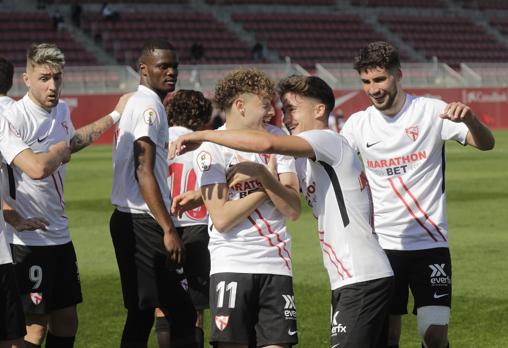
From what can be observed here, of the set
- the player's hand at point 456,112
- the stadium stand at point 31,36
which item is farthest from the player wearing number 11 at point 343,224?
the stadium stand at point 31,36

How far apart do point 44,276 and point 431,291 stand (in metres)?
2.45

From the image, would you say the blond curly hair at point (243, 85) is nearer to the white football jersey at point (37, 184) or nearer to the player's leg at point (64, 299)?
the white football jersey at point (37, 184)

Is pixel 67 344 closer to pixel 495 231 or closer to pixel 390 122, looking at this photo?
pixel 390 122

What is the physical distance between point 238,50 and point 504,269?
34113 mm

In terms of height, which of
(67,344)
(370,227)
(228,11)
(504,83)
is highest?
(228,11)

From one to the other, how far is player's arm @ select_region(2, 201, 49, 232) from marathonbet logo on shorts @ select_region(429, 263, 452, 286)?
7.91 ft

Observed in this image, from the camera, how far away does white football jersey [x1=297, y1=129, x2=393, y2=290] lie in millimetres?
5098

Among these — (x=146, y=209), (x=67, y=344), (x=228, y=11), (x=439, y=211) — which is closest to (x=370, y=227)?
(x=439, y=211)

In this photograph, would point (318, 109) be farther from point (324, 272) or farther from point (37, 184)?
point (324, 272)

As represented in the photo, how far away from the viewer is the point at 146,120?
6191 mm

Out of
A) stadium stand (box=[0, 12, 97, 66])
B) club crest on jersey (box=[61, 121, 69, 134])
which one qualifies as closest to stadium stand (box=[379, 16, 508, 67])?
stadium stand (box=[0, 12, 97, 66])

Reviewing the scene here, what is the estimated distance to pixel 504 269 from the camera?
11289 millimetres

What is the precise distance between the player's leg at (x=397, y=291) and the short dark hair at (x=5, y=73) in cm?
272

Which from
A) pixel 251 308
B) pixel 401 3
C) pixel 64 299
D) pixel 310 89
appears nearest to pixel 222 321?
pixel 251 308
